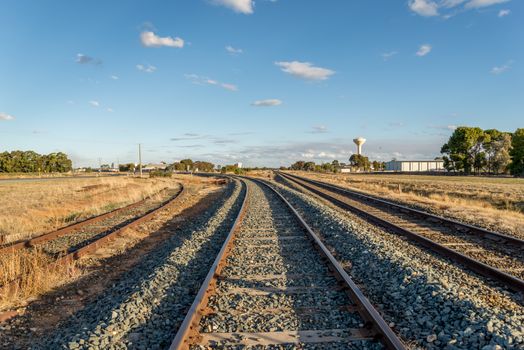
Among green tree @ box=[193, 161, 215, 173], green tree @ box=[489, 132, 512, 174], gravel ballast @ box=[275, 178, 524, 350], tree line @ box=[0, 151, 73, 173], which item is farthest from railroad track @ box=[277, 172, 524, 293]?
green tree @ box=[193, 161, 215, 173]

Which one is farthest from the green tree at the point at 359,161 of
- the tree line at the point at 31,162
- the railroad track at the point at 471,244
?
the railroad track at the point at 471,244

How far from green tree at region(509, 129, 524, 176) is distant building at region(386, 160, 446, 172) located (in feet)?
317

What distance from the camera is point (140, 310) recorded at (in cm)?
509

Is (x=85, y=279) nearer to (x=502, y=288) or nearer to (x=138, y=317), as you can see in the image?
(x=138, y=317)

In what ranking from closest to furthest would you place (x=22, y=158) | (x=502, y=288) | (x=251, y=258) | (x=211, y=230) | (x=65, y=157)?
(x=502, y=288), (x=251, y=258), (x=211, y=230), (x=22, y=158), (x=65, y=157)

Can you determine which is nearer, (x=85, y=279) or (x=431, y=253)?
(x=85, y=279)

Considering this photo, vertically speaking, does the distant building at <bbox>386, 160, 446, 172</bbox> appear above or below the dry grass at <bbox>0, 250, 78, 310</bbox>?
above

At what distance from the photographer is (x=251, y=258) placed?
7859 millimetres

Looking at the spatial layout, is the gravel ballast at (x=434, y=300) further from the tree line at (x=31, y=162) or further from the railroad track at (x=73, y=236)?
the tree line at (x=31, y=162)

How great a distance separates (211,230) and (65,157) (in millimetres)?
121509

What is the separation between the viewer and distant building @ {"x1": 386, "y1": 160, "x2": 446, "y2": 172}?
602ft

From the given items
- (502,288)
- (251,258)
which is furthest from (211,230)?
(502,288)

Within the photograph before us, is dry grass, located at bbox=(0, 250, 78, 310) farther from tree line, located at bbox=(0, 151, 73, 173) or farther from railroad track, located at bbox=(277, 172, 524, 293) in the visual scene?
tree line, located at bbox=(0, 151, 73, 173)

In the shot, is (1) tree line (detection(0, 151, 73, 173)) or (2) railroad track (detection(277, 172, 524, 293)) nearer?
(2) railroad track (detection(277, 172, 524, 293))
